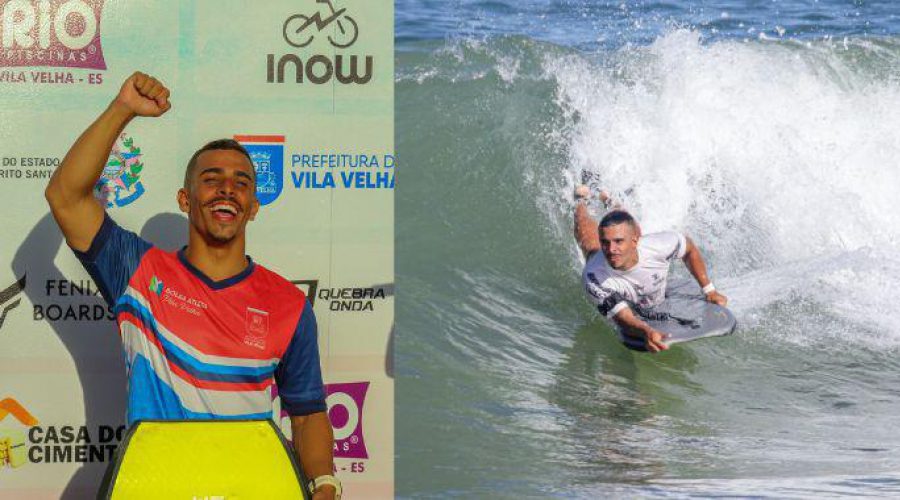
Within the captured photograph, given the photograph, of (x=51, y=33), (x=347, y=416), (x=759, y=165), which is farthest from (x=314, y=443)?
(x=759, y=165)

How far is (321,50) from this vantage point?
4.10 meters

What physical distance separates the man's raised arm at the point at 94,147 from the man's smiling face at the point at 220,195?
0.69 ft

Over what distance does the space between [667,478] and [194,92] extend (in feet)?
12.1

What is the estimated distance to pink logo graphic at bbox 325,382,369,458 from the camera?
411 centimetres

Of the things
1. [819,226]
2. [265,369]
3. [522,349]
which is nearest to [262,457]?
[265,369]

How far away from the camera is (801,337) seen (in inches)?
439

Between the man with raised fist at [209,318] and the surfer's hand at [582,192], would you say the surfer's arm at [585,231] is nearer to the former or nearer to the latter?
the surfer's hand at [582,192]

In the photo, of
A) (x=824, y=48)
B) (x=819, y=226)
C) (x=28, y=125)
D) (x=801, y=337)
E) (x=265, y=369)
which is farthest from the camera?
(x=824, y=48)

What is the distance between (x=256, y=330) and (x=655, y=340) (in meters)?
6.77

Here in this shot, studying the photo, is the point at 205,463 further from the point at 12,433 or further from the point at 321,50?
the point at 321,50

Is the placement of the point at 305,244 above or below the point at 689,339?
above

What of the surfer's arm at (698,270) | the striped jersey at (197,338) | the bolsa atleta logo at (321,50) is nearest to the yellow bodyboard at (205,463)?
the striped jersey at (197,338)

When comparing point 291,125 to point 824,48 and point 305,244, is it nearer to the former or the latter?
point 305,244

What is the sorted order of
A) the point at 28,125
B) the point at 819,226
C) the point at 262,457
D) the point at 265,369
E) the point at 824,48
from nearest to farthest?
1. the point at 262,457
2. the point at 265,369
3. the point at 28,125
4. the point at 819,226
5. the point at 824,48
